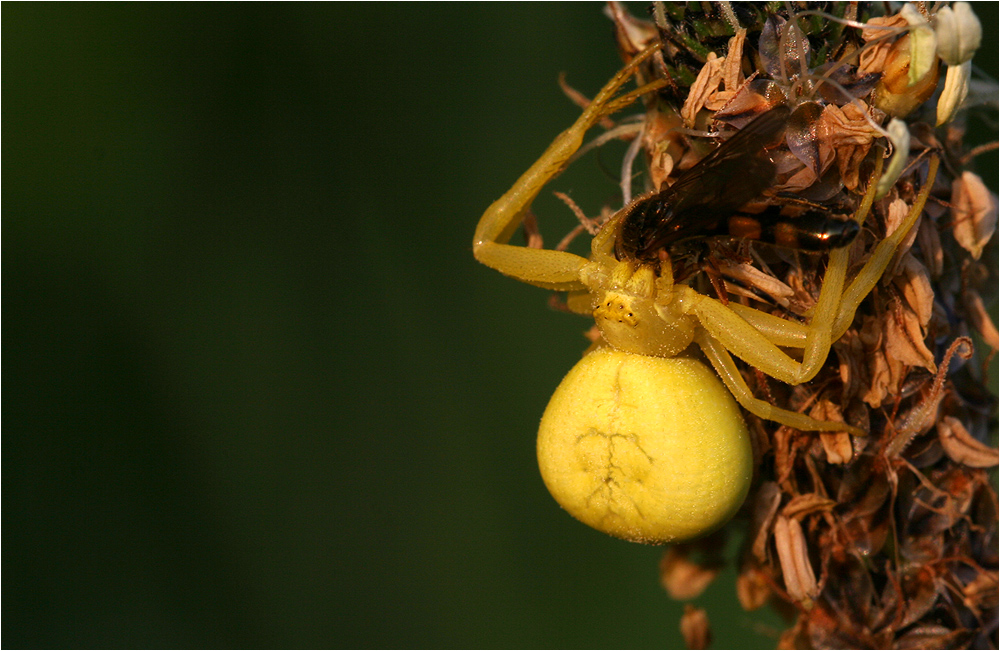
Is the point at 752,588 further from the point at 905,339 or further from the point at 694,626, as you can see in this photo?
the point at 905,339

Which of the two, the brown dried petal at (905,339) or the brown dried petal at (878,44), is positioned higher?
the brown dried petal at (878,44)

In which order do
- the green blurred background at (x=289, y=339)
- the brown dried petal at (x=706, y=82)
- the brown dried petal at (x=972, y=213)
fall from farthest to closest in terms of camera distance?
the green blurred background at (x=289, y=339), the brown dried petal at (x=972, y=213), the brown dried petal at (x=706, y=82)

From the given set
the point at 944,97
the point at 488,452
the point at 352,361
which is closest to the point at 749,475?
the point at 944,97

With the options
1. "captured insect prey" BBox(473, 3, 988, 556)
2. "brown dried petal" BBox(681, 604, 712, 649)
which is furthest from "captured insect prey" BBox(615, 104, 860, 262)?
"brown dried petal" BBox(681, 604, 712, 649)

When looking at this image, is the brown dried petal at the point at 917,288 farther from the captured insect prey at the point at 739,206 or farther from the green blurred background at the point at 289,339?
the green blurred background at the point at 289,339

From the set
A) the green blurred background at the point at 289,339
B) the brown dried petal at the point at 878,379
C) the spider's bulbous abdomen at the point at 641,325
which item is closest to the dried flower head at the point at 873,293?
the brown dried petal at the point at 878,379

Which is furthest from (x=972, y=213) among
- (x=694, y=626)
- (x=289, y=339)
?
(x=289, y=339)

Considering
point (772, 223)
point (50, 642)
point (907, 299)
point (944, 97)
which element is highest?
point (944, 97)

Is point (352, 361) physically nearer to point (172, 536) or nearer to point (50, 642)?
point (172, 536)
